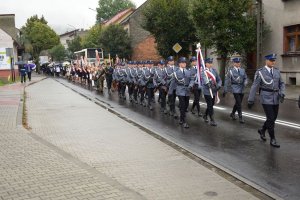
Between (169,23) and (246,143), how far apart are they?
977 inches

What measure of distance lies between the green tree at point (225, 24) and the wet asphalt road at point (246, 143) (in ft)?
33.6

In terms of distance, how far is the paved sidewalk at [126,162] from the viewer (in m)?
6.05

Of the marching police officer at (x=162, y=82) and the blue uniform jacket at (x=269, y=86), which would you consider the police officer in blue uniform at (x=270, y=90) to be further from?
the marching police officer at (x=162, y=82)

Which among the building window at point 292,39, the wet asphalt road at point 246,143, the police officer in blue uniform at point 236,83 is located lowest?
the wet asphalt road at point 246,143

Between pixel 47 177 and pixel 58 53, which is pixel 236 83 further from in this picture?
pixel 58 53

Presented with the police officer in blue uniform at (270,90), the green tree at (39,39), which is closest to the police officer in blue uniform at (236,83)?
the police officer in blue uniform at (270,90)

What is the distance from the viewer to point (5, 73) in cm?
4775

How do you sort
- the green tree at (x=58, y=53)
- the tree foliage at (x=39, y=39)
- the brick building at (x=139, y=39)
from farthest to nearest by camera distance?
the tree foliage at (x=39, y=39)
the green tree at (x=58, y=53)
the brick building at (x=139, y=39)

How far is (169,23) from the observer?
33.3 meters

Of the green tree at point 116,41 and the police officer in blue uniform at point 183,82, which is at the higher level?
the green tree at point 116,41

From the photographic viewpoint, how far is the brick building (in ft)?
173

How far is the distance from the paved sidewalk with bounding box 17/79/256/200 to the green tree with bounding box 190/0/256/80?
45.4 ft

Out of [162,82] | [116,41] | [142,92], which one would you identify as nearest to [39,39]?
[116,41]

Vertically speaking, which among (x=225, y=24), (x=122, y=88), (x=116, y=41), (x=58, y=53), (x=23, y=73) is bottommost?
(x=122, y=88)
